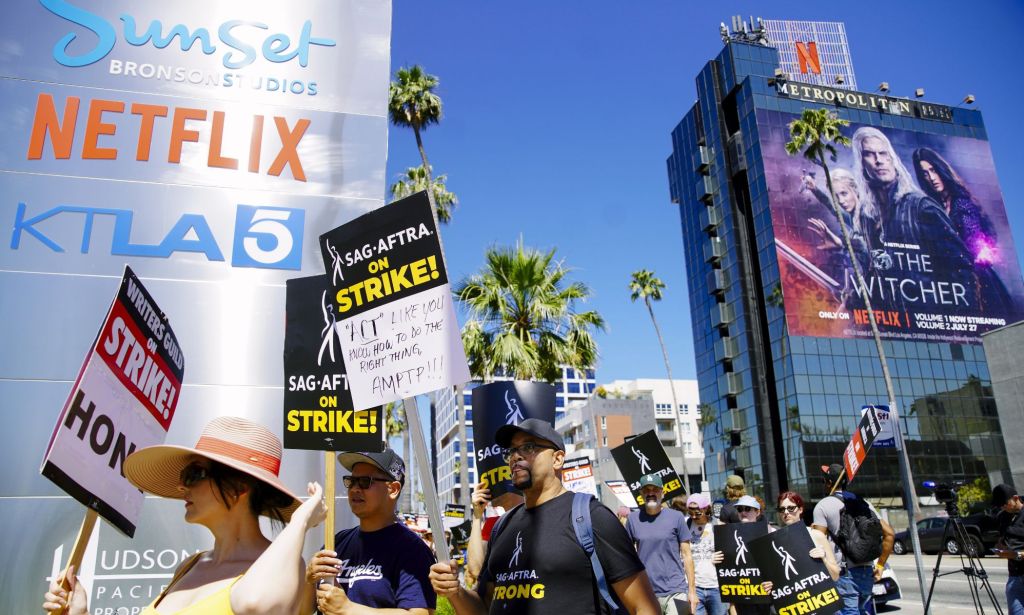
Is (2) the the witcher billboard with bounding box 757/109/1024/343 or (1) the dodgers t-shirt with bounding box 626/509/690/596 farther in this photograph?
(2) the the witcher billboard with bounding box 757/109/1024/343

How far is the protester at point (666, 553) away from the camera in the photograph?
7.43 m

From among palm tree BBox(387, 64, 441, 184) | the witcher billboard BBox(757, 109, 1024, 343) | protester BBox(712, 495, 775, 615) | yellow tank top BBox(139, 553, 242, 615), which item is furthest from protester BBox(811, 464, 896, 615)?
the witcher billboard BBox(757, 109, 1024, 343)

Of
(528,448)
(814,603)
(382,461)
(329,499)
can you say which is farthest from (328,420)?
(814,603)

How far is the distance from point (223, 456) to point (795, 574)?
5.57m

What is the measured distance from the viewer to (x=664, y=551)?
7.47m

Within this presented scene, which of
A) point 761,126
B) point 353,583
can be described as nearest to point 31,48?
point 353,583

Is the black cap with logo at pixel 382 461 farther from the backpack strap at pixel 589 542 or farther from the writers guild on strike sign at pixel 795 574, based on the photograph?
the writers guild on strike sign at pixel 795 574

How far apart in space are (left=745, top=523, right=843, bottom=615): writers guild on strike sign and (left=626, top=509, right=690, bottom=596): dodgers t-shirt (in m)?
1.04

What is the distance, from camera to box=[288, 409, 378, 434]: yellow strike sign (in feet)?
16.1

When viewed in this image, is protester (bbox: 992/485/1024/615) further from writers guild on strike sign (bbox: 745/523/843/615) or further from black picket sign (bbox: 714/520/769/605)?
black picket sign (bbox: 714/520/769/605)

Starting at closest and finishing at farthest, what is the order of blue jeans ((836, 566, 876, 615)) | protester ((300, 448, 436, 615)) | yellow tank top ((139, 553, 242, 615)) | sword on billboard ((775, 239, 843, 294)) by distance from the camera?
yellow tank top ((139, 553, 242, 615)) → protester ((300, 448, 436, 615)) → blue jeans ((836, 566, 876, 615)) → sword on billboard ((775, 239, 843, 294))

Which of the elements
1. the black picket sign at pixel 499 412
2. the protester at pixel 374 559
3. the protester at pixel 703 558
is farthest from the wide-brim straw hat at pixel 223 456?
the protester at pixel 703 558

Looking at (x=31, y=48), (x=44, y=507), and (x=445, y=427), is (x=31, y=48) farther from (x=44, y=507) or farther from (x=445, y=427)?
(x=445, y=427)

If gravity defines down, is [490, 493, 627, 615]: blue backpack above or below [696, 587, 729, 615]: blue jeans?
above
